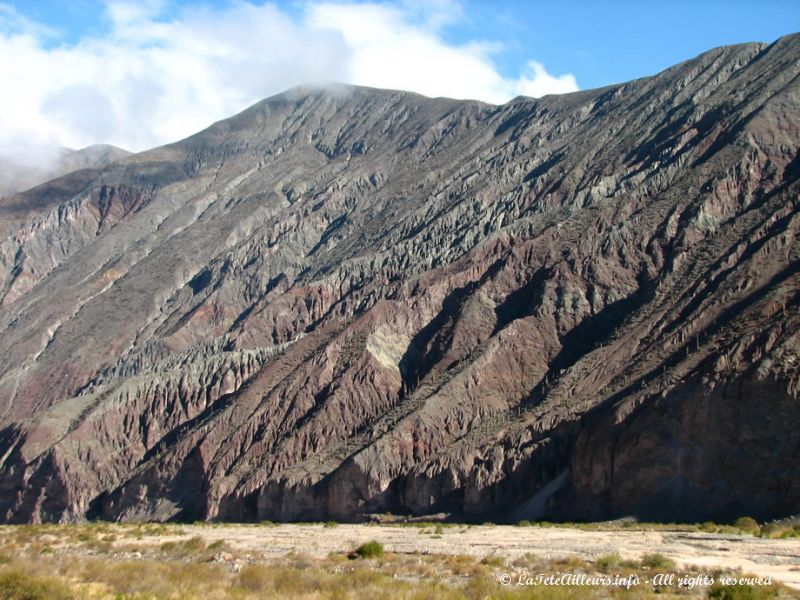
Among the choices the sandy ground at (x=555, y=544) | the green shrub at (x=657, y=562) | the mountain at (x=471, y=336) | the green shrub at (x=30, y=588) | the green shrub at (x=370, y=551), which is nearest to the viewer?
the green shrub at (x=30, y=588)

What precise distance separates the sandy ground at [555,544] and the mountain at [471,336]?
11.1 metres

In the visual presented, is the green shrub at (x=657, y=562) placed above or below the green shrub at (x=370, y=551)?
below

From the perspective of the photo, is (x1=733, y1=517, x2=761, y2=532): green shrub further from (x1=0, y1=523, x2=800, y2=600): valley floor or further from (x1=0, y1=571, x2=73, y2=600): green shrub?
(x1=0, y1=571, x2=73, y2=600): green shrub

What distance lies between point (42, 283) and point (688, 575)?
14276 centimetres

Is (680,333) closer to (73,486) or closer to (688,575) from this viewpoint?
(688,575)

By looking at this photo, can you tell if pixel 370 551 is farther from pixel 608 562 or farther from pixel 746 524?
pixel 746 524

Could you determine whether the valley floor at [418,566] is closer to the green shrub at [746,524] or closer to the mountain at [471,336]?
the green shrub at [746,524]

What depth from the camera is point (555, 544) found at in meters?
35.8

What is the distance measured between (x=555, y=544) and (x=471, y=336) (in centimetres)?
4464

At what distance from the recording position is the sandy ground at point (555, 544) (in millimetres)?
28156

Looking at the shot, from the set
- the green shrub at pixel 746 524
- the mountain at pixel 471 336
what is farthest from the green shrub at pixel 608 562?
the mountain at pixel 471 336

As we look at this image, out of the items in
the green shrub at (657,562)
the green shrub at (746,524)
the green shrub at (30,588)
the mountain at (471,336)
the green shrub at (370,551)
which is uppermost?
the mountain at (471,336)

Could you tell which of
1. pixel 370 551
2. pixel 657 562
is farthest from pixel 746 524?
pixel 370 551

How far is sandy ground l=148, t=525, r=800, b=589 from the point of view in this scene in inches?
1109
